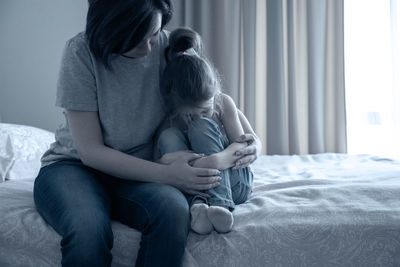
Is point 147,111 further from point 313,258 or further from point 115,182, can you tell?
point 313,258

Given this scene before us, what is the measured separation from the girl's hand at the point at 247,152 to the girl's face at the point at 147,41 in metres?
0.38

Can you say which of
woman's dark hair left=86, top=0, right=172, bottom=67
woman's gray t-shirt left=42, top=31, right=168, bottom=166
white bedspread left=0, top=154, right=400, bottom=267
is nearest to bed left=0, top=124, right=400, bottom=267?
white bedspread left=0, top=154, right=400, bottom=267

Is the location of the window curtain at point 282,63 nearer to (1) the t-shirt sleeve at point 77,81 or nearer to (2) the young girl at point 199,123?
(2) the young girl at point 199,123

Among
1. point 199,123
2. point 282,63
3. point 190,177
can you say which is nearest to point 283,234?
point 190,177

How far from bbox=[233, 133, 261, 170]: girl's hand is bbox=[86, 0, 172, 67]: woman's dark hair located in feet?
1.37

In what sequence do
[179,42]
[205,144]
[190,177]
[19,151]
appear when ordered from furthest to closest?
1. [19,151]
2. [179,42]
3. [205,144]
4. [190,177]

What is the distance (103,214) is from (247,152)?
0.46 meters

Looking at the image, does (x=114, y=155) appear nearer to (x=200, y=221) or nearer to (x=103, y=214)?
(x=103, y=214)

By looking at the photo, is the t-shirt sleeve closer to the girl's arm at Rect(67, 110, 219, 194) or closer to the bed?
the girl's arm at Rect(67, 110, 219, 194)

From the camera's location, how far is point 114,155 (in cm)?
99

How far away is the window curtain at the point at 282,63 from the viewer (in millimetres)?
2598

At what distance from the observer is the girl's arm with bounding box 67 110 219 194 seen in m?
0.94

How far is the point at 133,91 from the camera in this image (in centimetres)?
110

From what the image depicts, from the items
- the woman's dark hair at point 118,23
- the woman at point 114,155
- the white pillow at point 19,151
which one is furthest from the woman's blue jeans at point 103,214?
the white pillow at point 19,151
